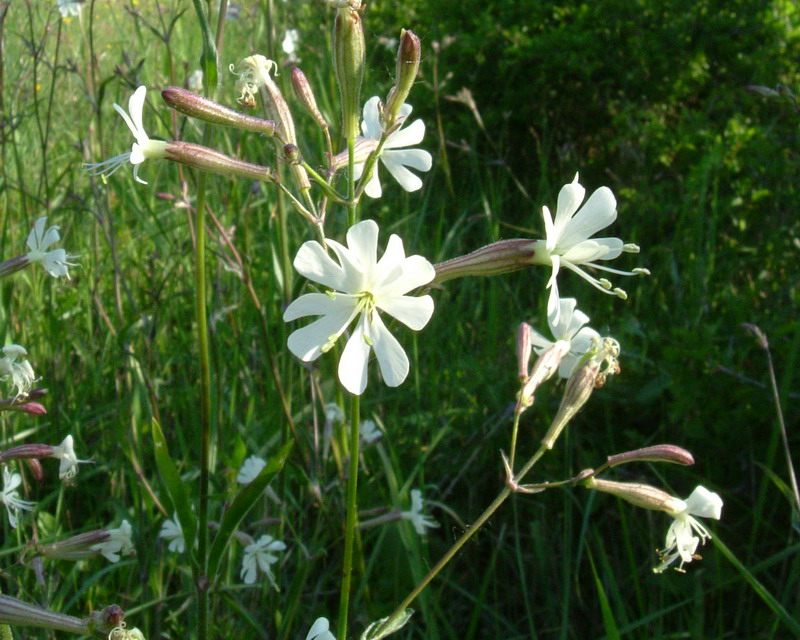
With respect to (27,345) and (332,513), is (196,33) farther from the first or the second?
(332,513)

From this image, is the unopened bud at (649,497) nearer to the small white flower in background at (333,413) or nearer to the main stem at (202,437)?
the main stem at (202,437)

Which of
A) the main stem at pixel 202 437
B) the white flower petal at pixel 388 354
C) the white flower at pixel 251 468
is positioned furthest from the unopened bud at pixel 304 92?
the white flower at pixel 251 468

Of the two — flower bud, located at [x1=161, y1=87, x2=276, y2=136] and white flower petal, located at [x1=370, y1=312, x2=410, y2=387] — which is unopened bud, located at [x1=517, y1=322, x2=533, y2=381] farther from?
flower bud, located at [x1=161, y1=87, x2=276, y2=136]

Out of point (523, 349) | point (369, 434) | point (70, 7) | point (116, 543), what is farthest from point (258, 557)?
point (70, 7)

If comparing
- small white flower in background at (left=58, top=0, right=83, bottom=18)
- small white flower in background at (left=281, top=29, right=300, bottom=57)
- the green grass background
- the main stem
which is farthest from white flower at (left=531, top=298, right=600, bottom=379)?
small white flower in background at (left=58, top=0, right=83, bottom=18)

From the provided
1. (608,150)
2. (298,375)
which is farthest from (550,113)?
(298,375)

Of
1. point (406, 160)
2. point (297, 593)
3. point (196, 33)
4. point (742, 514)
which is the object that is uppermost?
point (196, 33)
